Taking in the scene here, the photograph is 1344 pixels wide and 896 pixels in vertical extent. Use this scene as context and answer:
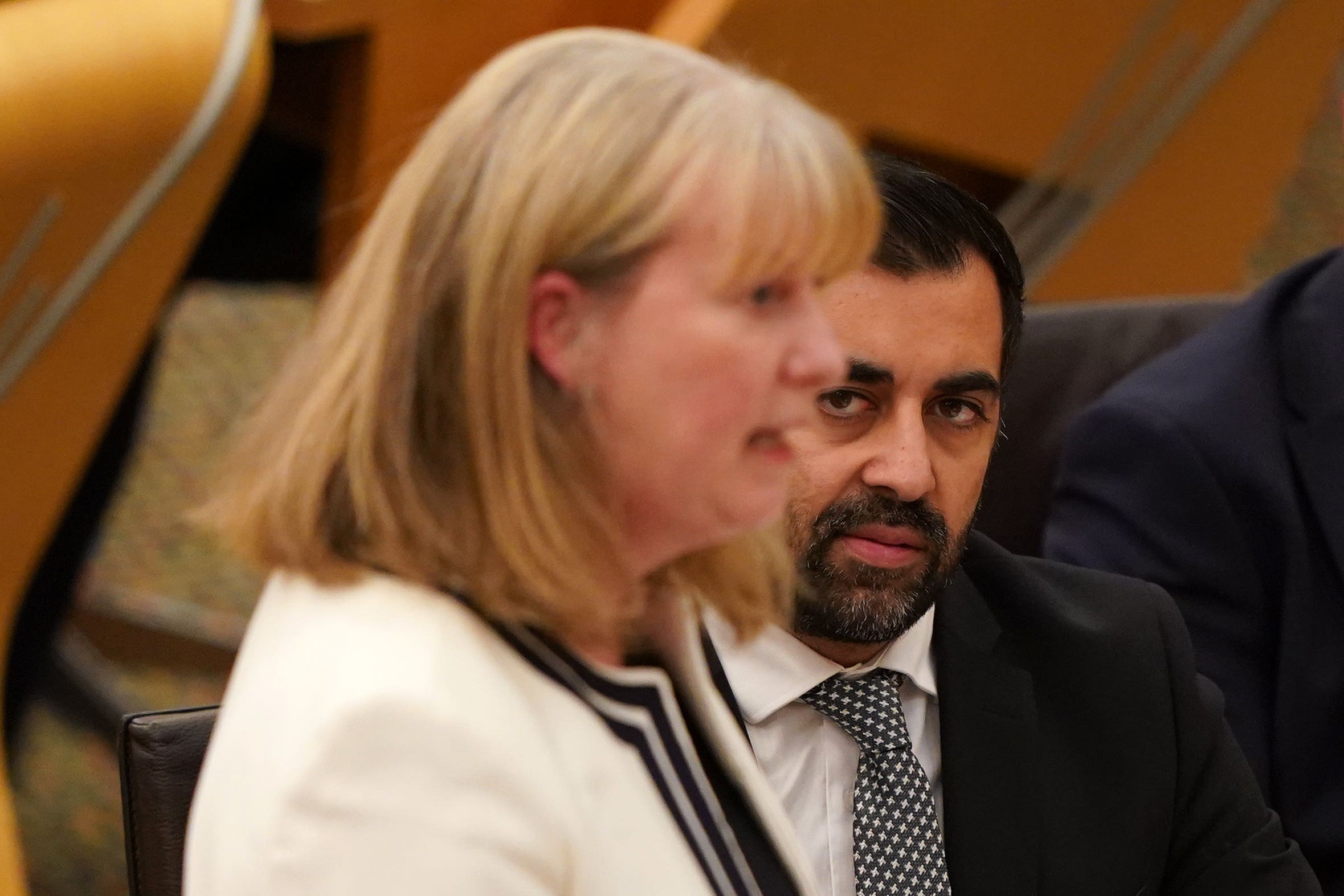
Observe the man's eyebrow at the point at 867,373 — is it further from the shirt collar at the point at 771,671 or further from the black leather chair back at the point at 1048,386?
the black leather chair back at the point at 1048,386

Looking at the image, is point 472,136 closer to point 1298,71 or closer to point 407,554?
point 407,554

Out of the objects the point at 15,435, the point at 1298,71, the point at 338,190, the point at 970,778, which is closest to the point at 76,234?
the point at 15,435

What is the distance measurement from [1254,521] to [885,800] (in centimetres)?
74

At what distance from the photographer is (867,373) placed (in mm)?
1353

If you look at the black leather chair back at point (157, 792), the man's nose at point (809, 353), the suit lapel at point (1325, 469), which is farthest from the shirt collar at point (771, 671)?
the suit lapel at point (1325, 469)

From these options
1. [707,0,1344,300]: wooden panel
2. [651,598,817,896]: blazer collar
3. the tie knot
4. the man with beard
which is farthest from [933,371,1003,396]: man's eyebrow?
[707,0,1344,300]: wooden panel

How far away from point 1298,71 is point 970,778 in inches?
90.9

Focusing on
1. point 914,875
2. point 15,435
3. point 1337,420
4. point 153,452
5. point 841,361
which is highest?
point 841,361

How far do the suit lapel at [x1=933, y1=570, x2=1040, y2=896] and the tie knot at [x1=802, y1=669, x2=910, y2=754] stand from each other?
5cm

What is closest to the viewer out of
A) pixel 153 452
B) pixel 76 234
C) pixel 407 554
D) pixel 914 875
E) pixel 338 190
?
pixel 407 554

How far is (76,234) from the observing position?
2057 millimetres

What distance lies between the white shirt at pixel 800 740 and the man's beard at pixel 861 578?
31mm

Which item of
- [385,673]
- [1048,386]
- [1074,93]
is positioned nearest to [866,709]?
[385,673]

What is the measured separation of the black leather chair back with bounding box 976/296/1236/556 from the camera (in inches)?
81.9
